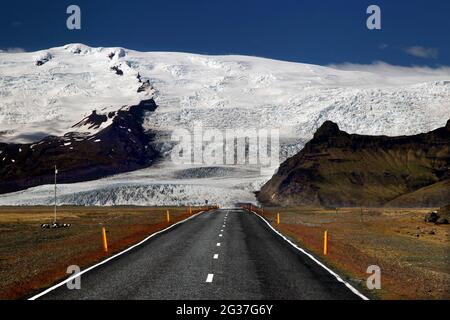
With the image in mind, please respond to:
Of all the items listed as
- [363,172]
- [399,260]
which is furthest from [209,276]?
[363,172]

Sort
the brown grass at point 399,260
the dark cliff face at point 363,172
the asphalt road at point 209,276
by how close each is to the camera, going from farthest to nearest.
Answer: the dark cliff face at point 363,172 → the brown grass at point 399,260 → the asphalt road at point 209,276

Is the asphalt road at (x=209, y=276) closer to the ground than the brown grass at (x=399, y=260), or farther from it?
farther from it

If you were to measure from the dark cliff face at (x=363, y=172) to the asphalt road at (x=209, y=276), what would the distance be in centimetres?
11547

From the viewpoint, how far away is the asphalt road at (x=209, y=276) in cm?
1606

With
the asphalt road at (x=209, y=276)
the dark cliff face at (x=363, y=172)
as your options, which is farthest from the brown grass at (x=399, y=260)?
the dark cliff face at (x=363, y=172)

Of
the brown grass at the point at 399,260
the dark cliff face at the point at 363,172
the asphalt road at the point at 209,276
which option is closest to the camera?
the asphalt road at the point at 209,276

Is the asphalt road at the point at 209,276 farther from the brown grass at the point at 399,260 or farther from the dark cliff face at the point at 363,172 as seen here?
the dark cliff face at the point at 363,172

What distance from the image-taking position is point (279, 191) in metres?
163

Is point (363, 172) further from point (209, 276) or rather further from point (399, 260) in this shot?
point (209, 276)

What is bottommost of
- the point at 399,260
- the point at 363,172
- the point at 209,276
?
the point at 399,260

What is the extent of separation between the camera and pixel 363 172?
535 ft

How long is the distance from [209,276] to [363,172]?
149m
